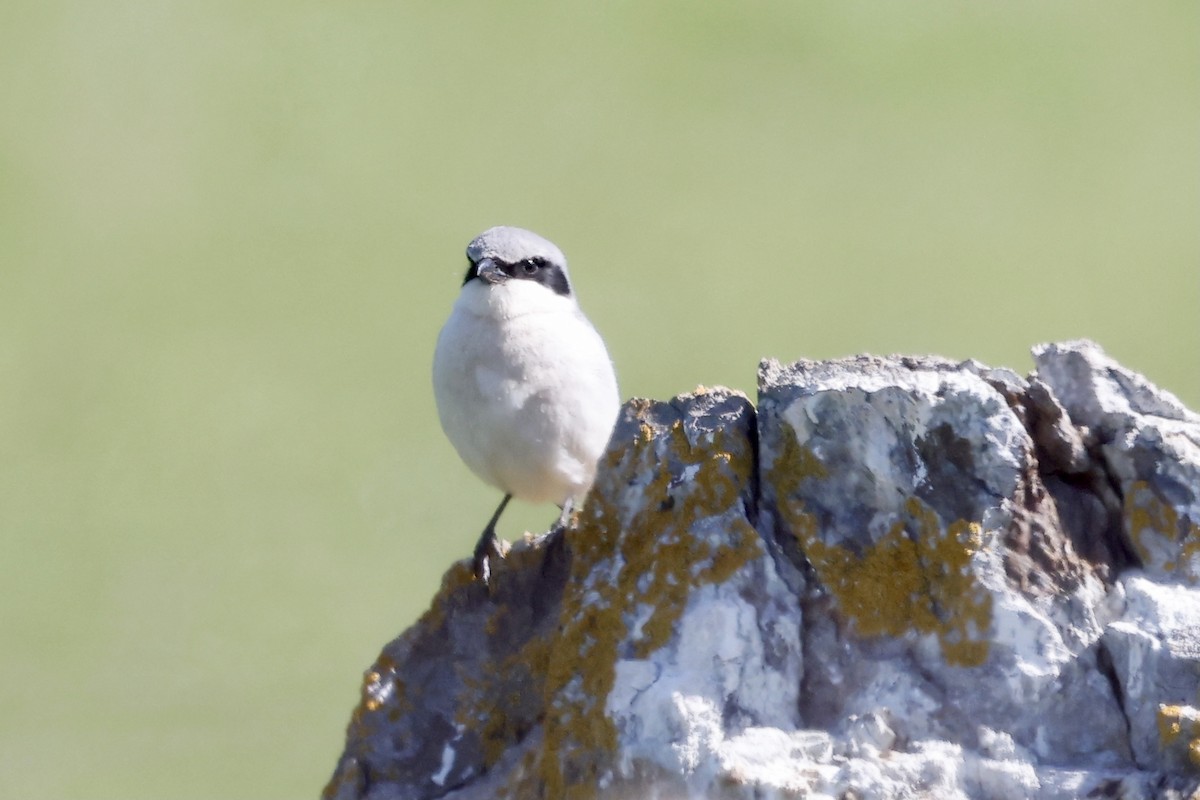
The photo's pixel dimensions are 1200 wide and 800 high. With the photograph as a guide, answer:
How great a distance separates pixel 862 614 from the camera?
13.1 feet

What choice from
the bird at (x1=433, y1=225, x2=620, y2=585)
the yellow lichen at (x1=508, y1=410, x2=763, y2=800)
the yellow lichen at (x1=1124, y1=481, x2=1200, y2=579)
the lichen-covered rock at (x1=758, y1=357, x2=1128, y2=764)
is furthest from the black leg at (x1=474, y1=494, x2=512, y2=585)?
the yellow lichen at (x1=1124, y1=481, x2=1200, y2=579)

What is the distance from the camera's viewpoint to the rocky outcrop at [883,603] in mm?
3760

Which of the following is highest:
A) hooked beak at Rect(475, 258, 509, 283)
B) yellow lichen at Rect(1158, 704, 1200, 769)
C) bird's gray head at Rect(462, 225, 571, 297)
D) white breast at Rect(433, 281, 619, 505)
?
bird's gray head at Rect(462, 225, 571, 297)

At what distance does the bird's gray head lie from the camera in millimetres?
6809

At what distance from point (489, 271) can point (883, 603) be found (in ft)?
10.1

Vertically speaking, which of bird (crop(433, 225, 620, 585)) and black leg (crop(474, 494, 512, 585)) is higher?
bird (crop(433, 225, 620, 585))

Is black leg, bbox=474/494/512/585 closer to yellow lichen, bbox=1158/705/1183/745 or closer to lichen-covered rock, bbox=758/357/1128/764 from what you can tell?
lichen-covered rock, bbox=758/357/1128/764

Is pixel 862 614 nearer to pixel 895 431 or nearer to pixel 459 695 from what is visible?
pixel 895 431

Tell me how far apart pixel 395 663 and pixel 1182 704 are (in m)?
2.04

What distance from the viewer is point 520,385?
6.46m

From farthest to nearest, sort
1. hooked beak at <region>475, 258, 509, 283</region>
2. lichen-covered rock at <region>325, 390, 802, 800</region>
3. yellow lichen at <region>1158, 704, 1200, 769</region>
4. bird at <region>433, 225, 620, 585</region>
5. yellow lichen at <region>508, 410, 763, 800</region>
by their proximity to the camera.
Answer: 1. hooked beak at <region>475, 258, 509, 283</region>
2. bird at <region>433, 225, 620, 585</region>
3. yellow lichen at <region>508, 410, 763, 800</region>
4. lichen-covered rock at <region>325, 390, 802, 800</region>
5. yellow lichen at <region>1158, 704, 1200, 769</region>

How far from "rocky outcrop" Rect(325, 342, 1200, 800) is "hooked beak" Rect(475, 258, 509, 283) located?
230 cm

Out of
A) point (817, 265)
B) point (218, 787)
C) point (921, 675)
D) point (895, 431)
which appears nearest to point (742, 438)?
point (895, 431)

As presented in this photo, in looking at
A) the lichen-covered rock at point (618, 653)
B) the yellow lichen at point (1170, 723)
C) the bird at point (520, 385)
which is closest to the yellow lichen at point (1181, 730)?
the yellow lichen at point (1170, 723)
